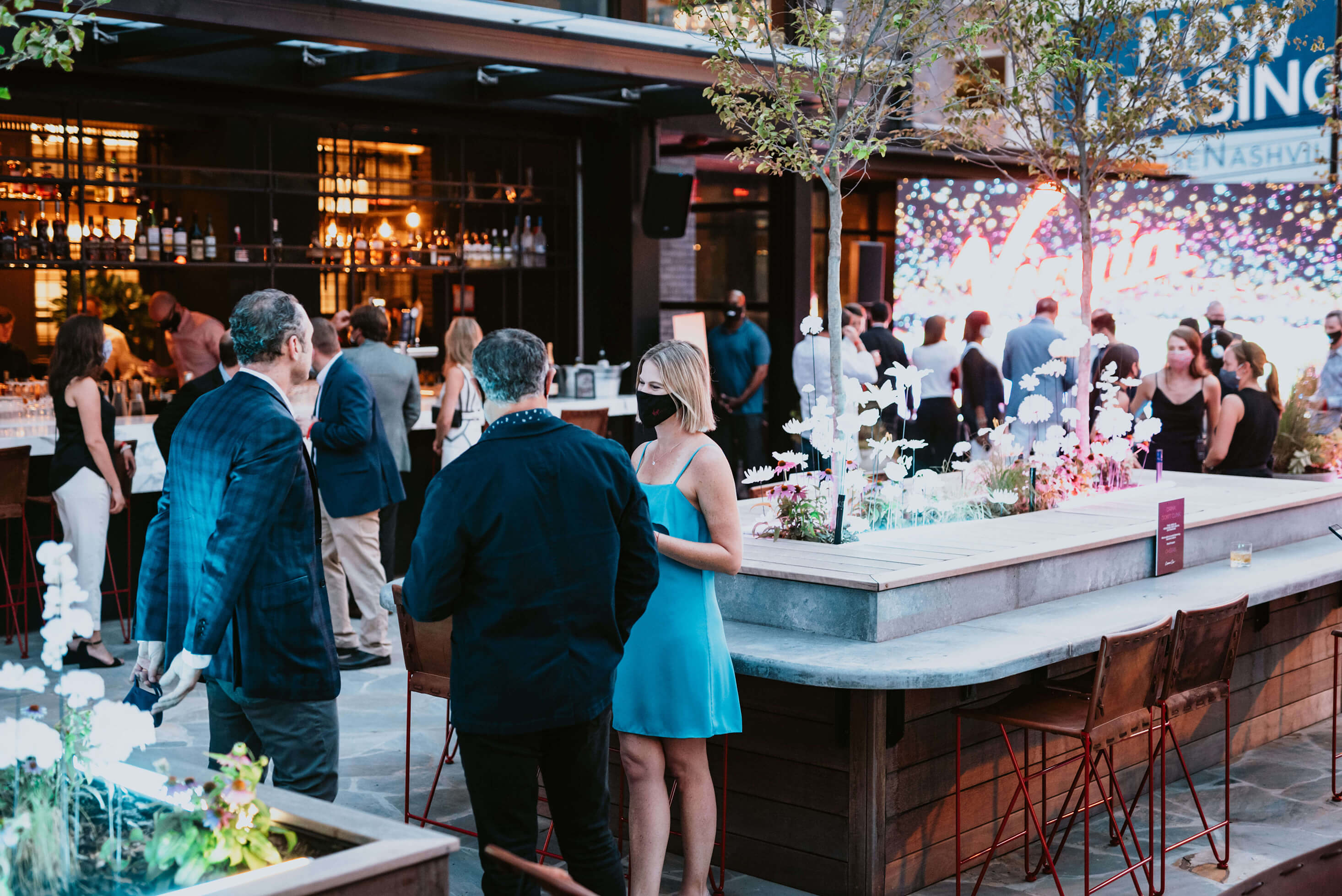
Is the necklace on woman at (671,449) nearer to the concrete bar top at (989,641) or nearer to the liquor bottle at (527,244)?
the concrete bar top at (989,641)

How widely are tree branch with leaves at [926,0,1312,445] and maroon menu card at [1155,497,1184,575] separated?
128 cm

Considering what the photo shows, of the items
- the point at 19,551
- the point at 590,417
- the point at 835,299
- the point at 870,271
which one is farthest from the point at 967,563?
the point at 870,271

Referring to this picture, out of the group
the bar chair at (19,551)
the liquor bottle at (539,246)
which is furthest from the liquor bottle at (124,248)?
the liquor bottle at (539,246)

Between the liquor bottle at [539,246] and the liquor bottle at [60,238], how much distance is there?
355 cm

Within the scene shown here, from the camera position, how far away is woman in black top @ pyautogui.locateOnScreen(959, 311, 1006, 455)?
10258 millimetres

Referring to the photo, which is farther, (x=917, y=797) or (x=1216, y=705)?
(x=1216, y=705)

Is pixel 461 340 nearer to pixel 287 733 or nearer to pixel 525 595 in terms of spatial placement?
pixel 287 733

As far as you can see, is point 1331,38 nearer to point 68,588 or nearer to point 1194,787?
point 1194,787

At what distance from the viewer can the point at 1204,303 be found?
1391 centimetres

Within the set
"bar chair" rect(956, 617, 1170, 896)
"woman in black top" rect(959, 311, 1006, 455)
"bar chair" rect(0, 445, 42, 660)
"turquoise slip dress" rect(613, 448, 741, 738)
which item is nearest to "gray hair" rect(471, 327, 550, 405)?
"turquoise slip dress" rect(613, 448, 741, 738)

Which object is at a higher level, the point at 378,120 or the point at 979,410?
the point at 378,120

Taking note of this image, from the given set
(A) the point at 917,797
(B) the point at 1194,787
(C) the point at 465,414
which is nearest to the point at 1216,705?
(B) the point at 1194,787

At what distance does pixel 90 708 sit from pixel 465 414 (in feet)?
15.6

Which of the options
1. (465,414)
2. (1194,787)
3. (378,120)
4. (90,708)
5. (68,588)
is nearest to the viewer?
(68,588)
